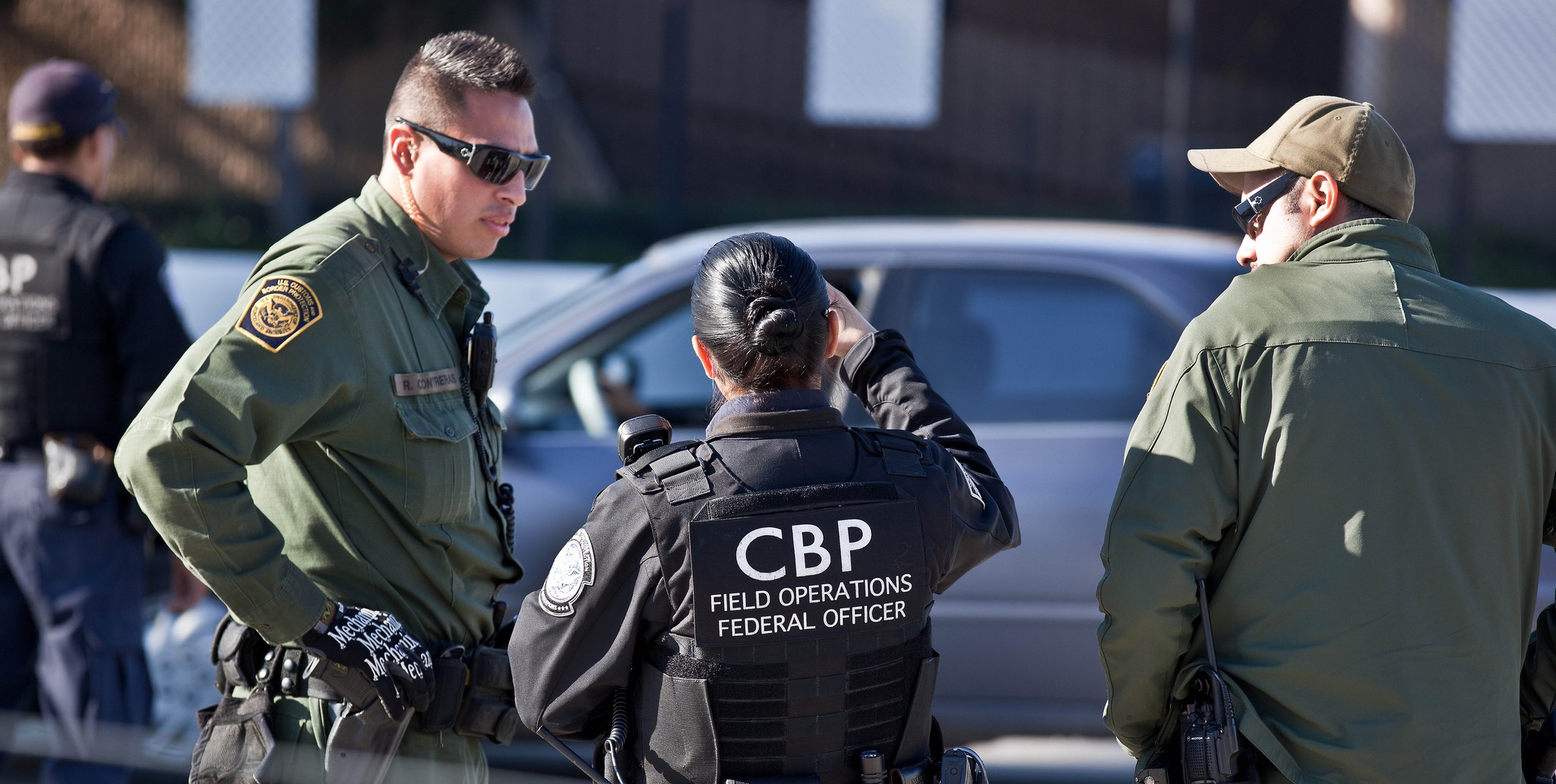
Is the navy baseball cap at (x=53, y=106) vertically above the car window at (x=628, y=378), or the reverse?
the navy baseball cap at (x=53, y=106)

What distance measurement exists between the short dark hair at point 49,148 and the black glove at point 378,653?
1991 millimetres

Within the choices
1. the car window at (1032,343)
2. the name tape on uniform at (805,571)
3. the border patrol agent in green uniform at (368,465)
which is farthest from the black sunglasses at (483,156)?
the car window at (1032,343)

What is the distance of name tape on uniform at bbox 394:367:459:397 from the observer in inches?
93.0

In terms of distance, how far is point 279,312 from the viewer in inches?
87.7

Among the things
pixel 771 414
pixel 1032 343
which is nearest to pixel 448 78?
pixel 771 414

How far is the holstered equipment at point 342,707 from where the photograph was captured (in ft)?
7.48

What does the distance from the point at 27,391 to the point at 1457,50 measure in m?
9.67

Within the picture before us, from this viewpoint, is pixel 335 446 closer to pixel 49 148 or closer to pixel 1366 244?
pixel 1366 244

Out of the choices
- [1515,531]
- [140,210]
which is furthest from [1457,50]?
[140,210]

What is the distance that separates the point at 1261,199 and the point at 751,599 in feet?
3.59

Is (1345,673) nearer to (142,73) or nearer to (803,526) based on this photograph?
(803,526)

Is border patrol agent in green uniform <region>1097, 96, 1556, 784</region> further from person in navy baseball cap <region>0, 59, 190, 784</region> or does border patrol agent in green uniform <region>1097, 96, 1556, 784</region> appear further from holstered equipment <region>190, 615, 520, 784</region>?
person in navy baseball cap <region>0, 59, 190, 784</region>

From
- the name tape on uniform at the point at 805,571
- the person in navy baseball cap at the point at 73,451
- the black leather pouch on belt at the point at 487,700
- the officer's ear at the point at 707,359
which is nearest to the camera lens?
the name tape on uniform at the point at 805,571

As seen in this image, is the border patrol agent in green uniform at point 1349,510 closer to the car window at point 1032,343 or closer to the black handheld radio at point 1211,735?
the black handheld radio at point 1211,735
